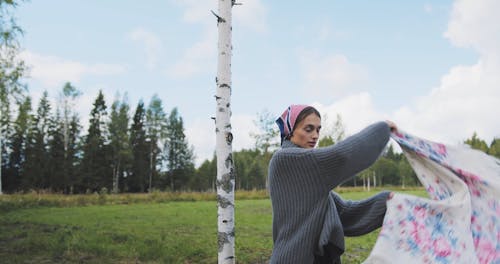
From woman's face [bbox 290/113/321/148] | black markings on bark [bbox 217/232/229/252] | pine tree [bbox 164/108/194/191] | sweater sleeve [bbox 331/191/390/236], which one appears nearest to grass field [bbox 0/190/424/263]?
black markings on bark [bbox 217/232/229/252]

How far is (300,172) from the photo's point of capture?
2.31 meters

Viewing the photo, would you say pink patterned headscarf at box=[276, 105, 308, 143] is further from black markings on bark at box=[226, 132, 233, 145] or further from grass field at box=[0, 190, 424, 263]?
grass field at box=[0, 190, 424, 263]

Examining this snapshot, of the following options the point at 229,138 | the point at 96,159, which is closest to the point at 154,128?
the point at 96,159

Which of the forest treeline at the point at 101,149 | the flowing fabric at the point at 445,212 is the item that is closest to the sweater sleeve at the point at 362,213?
the flowing fabric at the point at 445,212

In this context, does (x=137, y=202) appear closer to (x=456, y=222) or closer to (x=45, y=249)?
(x=45, y=249)

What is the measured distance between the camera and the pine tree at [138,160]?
159 ft

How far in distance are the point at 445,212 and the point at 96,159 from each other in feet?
151

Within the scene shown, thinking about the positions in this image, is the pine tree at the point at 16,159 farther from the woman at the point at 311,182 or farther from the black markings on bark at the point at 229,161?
the woman at the point at 311,182

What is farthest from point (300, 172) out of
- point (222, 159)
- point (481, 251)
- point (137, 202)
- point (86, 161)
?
point (86, 161)

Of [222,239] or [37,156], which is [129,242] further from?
[37,156]

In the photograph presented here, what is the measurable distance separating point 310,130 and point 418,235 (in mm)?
829

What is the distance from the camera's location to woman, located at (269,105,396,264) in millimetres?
2193

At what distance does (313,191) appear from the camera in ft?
7.59

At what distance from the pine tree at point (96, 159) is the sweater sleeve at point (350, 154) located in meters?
44.4
